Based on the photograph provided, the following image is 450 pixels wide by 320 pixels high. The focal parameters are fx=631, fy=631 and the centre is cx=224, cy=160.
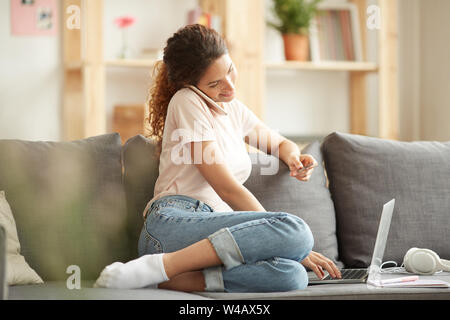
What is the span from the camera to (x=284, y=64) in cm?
276

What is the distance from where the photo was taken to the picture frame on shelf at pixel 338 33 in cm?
292

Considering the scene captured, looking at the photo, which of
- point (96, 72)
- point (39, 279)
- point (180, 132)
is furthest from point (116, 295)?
point (96, 72)

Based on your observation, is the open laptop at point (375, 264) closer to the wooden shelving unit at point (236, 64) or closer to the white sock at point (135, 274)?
the white sock at point (135, 274)

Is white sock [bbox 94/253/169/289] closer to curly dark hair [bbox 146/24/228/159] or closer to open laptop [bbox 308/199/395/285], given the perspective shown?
open laptop [bbox 308/199/395/285]

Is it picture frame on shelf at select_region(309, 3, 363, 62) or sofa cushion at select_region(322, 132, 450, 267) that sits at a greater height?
picture frame on shelf at select_region(309, 3, 363, 62)

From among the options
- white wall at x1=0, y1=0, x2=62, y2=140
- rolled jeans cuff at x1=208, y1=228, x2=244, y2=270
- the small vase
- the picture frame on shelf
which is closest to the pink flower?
the small vase

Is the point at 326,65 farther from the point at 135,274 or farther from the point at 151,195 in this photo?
the point at 135,274

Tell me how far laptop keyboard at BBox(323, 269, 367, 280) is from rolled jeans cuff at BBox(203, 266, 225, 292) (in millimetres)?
296

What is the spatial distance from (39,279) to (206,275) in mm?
414

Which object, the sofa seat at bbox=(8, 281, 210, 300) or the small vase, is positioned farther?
the small vase

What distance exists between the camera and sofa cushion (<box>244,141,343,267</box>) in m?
1.71

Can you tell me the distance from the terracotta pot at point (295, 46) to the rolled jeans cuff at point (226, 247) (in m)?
1.65

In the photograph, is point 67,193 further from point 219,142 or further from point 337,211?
point 337,211
